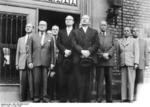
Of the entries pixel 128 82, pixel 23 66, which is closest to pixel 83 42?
pixel 23 66

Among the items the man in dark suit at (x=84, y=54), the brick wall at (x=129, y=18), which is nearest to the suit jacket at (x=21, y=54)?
the man in dark suit at (x=84, y=54)

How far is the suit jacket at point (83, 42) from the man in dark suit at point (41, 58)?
535mm

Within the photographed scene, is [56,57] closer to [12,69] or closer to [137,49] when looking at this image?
[12,69]

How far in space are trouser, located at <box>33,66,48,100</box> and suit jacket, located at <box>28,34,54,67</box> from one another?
0.12 meters

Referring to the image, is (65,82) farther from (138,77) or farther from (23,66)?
(138,77)

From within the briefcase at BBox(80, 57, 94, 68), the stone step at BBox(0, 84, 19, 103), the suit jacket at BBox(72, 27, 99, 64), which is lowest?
the stone step at BBox(0, 84, 19, 103)

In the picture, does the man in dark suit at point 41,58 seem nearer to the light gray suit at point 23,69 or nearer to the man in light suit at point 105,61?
the light gray suit at point 23,69

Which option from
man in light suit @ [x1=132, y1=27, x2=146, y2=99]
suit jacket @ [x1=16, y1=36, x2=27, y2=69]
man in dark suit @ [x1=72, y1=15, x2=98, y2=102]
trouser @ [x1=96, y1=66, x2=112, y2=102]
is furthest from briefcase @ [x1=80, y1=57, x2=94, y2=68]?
man in light suit @ [x1=132, y1=27, x2=146, y2=99]

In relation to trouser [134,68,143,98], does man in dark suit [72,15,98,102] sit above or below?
above

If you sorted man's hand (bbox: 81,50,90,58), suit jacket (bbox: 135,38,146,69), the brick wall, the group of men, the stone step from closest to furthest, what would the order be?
man's hand (bbox: 81,50,90,58) → the group of men → the stone step → suit jacket (bbox: 135,38,146,69) → the brick wall

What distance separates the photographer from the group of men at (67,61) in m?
7.52

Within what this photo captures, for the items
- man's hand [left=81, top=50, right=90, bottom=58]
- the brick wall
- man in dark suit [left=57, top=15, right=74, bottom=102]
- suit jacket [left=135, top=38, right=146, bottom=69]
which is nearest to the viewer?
man's hand [left=81, top=50, right=90, bottom=58]

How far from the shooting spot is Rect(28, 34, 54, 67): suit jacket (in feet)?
25.1

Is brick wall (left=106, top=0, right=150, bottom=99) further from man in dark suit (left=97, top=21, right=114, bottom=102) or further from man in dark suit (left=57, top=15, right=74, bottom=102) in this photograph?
man in dark suit (left=57, top=15, right=74, bottom=102)
